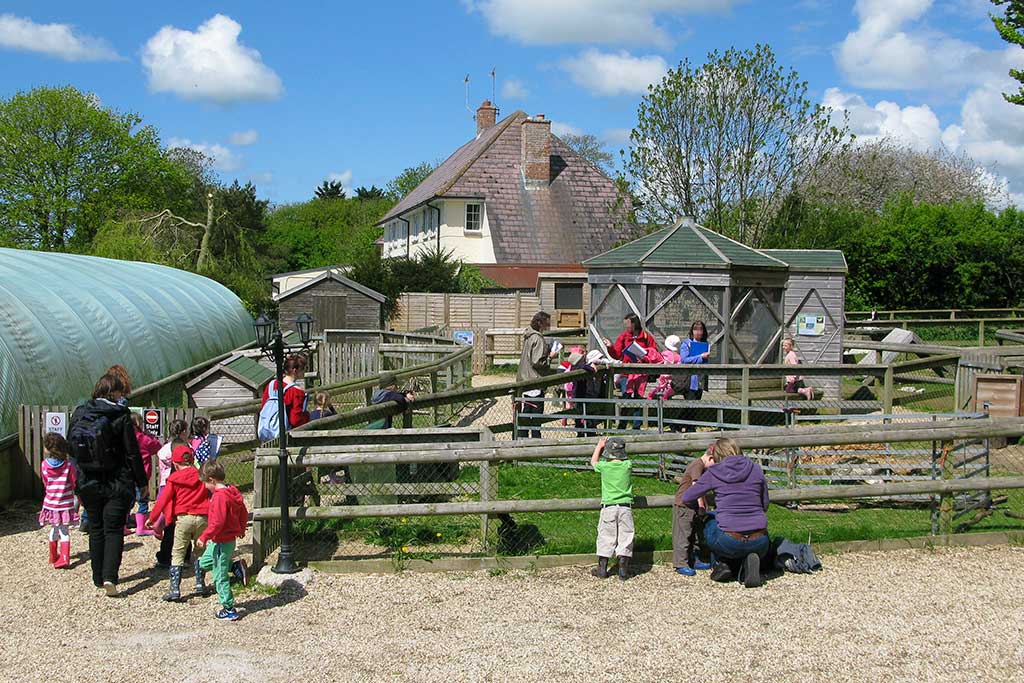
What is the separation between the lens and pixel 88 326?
15.0 m

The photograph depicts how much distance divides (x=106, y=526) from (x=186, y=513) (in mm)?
750

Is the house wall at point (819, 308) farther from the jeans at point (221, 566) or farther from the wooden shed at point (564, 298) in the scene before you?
the jeans at point (221, 566)

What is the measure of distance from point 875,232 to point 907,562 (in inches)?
1283

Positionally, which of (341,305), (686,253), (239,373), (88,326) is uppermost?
(686,253)

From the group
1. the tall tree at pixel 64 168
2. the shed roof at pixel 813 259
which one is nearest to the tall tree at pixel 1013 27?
the shed roof at pixel 813 259

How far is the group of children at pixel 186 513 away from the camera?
23.7 ft

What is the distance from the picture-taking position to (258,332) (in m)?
8.02

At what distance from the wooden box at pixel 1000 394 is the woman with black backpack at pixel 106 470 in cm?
1190

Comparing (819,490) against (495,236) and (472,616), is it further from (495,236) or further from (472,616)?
(495,236)

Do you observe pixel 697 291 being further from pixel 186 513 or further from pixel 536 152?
pixel 536 152

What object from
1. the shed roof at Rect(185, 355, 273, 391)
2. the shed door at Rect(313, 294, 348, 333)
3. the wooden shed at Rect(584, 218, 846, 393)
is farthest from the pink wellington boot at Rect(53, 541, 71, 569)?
the shed door at Rect(313, 294, 348, 333)

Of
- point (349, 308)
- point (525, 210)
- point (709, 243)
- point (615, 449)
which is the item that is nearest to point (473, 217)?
point (525, 210)

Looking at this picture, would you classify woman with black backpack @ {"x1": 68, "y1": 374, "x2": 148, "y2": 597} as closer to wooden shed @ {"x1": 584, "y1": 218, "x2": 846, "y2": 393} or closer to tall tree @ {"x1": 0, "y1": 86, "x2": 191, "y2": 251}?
wooden shed @ {"x1": 584, "y1": 218, "x2": 846, "y2": 393}

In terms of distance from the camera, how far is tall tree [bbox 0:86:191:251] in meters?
50.2
